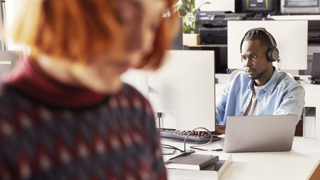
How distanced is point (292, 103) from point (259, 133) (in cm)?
39

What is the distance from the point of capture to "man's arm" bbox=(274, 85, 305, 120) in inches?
73.8

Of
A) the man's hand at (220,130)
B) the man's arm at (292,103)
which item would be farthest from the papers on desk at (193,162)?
the man's arm at (292,103)

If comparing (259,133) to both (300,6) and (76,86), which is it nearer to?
(76,86)

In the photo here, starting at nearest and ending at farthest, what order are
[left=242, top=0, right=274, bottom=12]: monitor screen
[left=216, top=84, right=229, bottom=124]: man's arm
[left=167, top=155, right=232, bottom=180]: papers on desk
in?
[left=167, top=155, right=232, bottom=180]: papers on desk
[left=216, top=84, right=229, bottom=124]: man's arm
[left=242, top=0, right=274, bottom=12]: monitor screen

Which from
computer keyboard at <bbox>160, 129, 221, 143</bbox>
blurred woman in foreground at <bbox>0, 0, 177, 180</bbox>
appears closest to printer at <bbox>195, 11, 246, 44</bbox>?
computer keyboard at <bbox>160, 129, 221, 143</bbox>

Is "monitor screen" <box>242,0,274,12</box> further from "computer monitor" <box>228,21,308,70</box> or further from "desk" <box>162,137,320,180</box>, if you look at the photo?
"desk" <box>162,137,320,180</box>

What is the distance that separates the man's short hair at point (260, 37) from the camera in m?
2.09

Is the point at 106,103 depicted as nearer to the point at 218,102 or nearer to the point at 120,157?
the point at 120,157

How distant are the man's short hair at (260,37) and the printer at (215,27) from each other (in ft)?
8.23

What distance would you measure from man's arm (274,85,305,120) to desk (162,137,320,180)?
0.18 meters

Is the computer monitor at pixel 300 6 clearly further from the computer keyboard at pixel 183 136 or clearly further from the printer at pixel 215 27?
the computer keyboard at pixel 183 136

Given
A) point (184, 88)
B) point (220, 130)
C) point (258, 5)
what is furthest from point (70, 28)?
point (258, 5)

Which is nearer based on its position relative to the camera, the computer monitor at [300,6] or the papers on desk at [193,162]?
the papers on desk at [193,162]

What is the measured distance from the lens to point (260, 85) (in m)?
2.11
